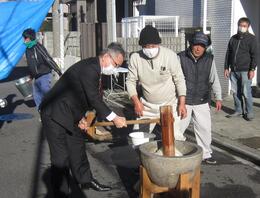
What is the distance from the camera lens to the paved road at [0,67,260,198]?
5.25 meters

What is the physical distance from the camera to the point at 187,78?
227 inches

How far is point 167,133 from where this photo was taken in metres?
4.20

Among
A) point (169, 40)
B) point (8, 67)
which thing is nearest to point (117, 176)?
point (169, 40)

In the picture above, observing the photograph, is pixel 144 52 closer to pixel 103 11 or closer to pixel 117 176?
pixel 117 176

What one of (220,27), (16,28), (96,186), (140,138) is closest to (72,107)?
(140,138)

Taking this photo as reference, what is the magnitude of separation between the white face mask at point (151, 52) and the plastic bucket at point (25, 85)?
196 inches

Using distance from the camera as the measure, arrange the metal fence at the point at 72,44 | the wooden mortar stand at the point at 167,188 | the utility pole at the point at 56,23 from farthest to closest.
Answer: the metal fence at the point at 72,44 < the utility pole at the point at 56,23 < the wooden mortar stand at the point at 167,188

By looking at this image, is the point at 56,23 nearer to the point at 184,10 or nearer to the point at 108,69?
the point at 184,10

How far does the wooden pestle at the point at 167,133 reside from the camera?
165 inches

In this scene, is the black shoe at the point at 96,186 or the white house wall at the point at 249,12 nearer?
the black shoe at the point at 96,186

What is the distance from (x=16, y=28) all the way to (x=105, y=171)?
9.88 meters

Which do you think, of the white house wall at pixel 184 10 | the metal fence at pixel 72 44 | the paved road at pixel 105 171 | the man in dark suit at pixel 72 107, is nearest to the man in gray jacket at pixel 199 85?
the paved road at pixel 105 171

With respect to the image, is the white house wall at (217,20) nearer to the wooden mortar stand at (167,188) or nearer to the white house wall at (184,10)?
the white house wall at (184,10)

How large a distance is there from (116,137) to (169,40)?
15.5 feet
